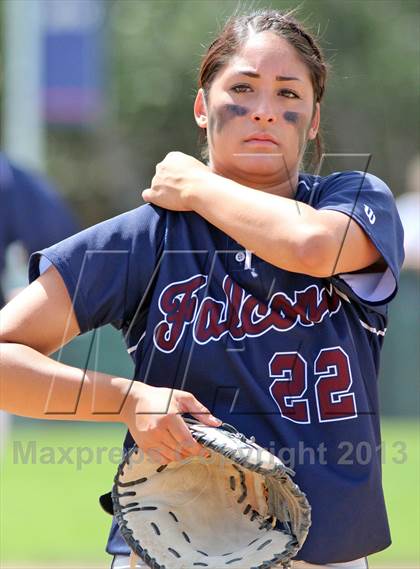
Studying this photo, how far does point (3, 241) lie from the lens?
542 centimetres

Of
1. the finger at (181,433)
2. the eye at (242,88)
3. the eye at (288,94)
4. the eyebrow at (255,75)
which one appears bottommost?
the finger at (181,433)

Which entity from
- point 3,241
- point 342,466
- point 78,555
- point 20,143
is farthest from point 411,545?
point 20,143

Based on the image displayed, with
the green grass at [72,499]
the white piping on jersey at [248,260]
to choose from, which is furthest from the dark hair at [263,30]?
the green grass at [72,499]

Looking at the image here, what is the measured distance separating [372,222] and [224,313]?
0.38 meters

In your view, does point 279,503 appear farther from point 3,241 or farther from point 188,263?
point 3,241

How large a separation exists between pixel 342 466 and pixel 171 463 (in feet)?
1.17

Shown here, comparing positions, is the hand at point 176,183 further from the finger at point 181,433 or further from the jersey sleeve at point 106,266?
the finger at point 181,433

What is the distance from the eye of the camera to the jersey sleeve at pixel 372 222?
2357 mm

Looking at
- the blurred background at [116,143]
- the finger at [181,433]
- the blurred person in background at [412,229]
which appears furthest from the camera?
the blurred person in background at [412,229]

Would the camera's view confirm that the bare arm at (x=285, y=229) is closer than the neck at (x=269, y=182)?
Yes

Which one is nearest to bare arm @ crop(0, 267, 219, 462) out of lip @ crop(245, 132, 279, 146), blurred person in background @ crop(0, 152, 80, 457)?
lip @ crop(245, 132, 279, 146)

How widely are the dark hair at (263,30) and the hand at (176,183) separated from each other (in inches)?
9.0

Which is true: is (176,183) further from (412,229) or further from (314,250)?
(412,229)

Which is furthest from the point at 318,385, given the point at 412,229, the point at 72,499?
the point at 412,229
